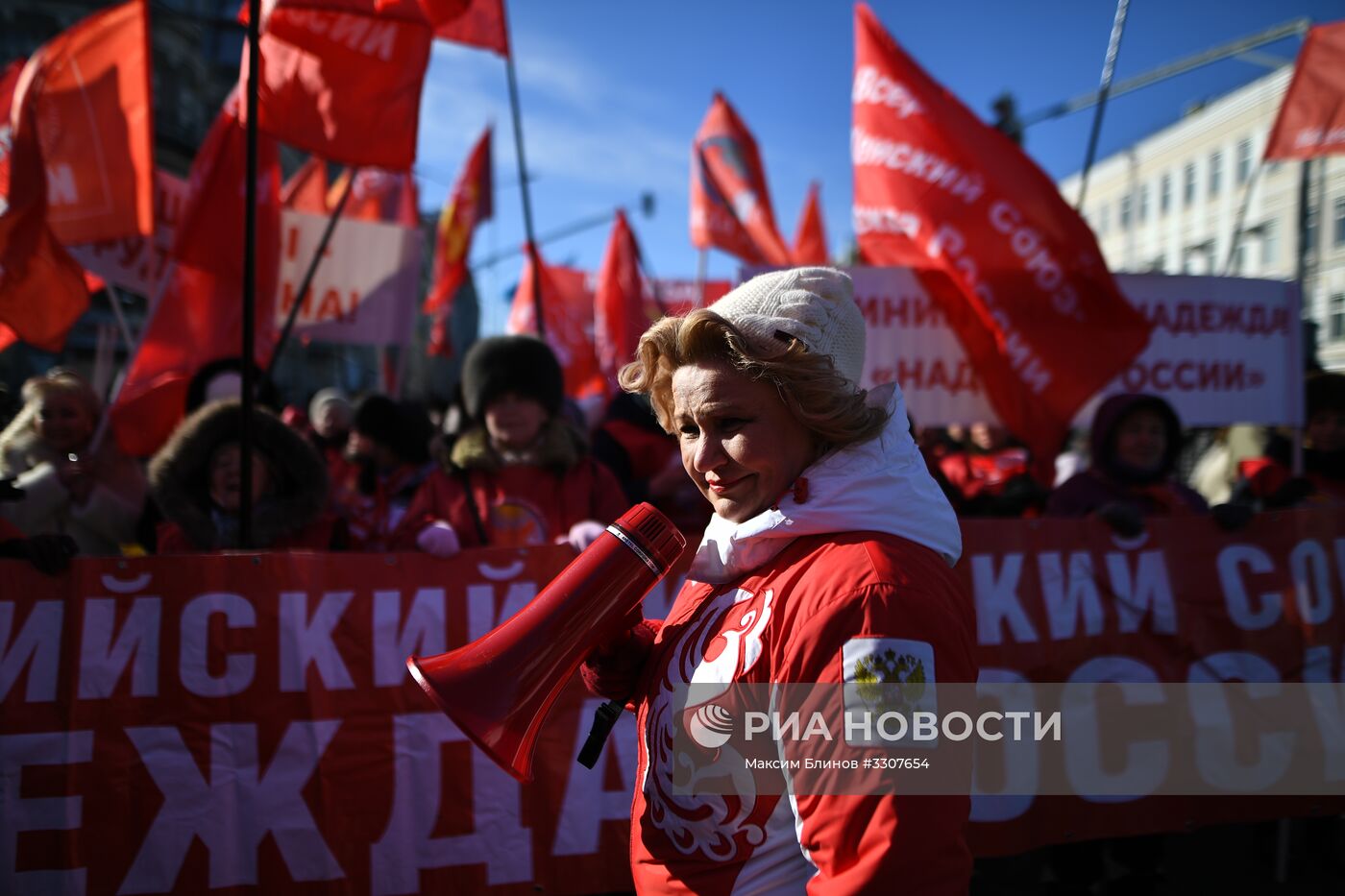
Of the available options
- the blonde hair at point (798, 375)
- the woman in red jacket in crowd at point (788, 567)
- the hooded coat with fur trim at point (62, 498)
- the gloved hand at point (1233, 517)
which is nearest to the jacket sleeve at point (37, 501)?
the hooded coat with fur trim at point (62, 498)

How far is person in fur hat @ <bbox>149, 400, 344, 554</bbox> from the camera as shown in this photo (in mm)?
3012

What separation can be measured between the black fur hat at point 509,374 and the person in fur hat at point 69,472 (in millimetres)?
1647

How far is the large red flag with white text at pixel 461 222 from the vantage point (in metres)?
10.2

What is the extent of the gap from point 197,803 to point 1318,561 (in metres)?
4.00

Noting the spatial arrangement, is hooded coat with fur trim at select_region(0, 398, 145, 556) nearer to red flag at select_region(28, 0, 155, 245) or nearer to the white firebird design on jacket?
red flag at select_region(28, 0, 155, 245)

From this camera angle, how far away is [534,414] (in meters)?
3.39

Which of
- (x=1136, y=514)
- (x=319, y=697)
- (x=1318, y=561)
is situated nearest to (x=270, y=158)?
(x=319, y=697)

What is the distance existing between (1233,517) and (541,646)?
9.79 feet

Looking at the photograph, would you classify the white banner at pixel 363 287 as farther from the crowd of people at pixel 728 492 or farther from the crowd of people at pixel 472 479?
the crowd of people at pixel 472 479

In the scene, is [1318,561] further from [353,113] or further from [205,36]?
[205,36]

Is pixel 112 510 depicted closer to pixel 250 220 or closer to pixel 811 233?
pixel 250 220

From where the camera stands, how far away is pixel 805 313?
1292 millimetres

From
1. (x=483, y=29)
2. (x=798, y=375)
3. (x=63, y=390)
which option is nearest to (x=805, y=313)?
(x=798, y=375)

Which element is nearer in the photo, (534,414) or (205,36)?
(534,414)
